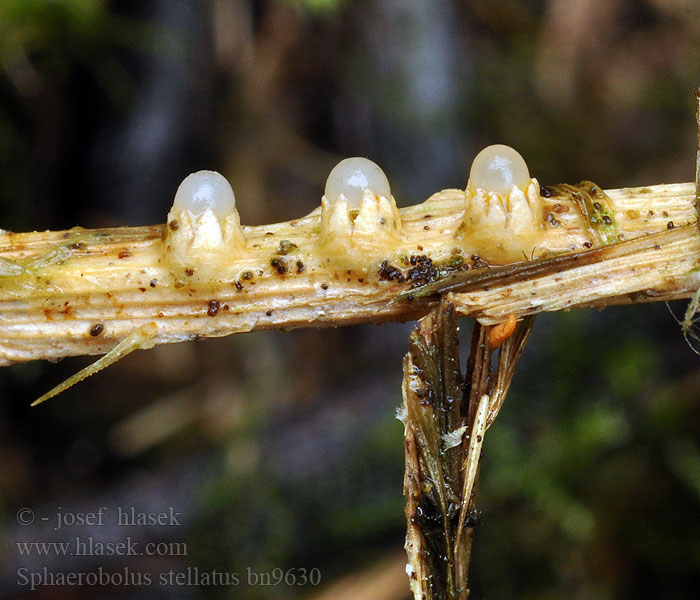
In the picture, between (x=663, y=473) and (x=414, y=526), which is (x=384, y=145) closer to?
(x=663, y=473)

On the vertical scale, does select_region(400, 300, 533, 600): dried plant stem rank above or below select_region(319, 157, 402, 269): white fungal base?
below

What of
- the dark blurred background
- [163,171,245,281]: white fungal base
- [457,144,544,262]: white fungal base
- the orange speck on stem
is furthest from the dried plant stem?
the dark blurred background

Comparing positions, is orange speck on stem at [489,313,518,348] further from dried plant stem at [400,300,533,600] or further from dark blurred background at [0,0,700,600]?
dark blurred background at [0,0,700,600]

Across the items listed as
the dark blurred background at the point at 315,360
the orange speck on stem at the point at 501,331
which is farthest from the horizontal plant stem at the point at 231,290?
the dark blurred background at the point at 315,360

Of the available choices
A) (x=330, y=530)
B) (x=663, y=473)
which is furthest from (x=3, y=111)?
(x=663, y=473)

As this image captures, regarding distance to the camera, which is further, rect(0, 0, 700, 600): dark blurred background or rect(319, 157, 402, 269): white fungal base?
rect(0, 0, 700, 600): dark blurred background

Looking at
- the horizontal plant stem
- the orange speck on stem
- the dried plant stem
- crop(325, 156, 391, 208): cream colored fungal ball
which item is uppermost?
crop(325, 156, 391, 208): cream colored fungal ball

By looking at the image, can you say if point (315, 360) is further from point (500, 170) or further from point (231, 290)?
point (500, 170)

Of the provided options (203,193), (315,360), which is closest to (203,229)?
(203,193)
